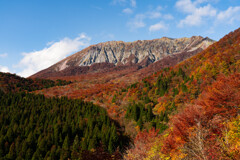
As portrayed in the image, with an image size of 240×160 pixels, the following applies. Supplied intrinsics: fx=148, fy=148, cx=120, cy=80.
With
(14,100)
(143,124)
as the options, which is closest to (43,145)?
(143,124)

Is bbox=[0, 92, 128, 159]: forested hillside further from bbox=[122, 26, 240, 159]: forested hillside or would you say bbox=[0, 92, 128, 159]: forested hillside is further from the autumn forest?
bbox=[122, 26, 240, 159]: forested hillside

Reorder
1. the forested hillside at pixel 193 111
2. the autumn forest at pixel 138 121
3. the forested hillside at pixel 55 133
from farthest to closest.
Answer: the forested hillside at pixel 55 133 < the autumn forest at pixel 138 121 < the forested hillside at pixel 193 111

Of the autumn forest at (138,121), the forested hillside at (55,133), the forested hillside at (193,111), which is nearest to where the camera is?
the forested hillside at (193,111)

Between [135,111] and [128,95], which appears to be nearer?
[135,111]

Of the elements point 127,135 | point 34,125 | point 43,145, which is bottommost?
point 127,135

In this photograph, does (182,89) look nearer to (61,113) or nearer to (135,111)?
(135,111)

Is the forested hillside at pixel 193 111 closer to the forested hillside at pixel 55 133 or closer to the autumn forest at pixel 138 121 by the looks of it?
the autumn forest at pixel 138 121

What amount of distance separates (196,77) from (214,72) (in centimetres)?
974

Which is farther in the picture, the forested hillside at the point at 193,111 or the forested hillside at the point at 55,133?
the forested hillside at the point at 55,133

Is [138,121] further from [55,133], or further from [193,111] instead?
[193,111]

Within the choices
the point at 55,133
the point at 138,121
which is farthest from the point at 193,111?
the point at 55,133

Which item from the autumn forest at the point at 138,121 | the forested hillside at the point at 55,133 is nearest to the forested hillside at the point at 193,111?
the autumn forest at the point at 138,121

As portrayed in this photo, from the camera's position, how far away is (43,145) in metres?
50.7

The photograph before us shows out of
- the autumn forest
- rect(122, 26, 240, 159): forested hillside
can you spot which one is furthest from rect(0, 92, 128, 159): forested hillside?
rect(122, 26, 240, 159): forested hillside
